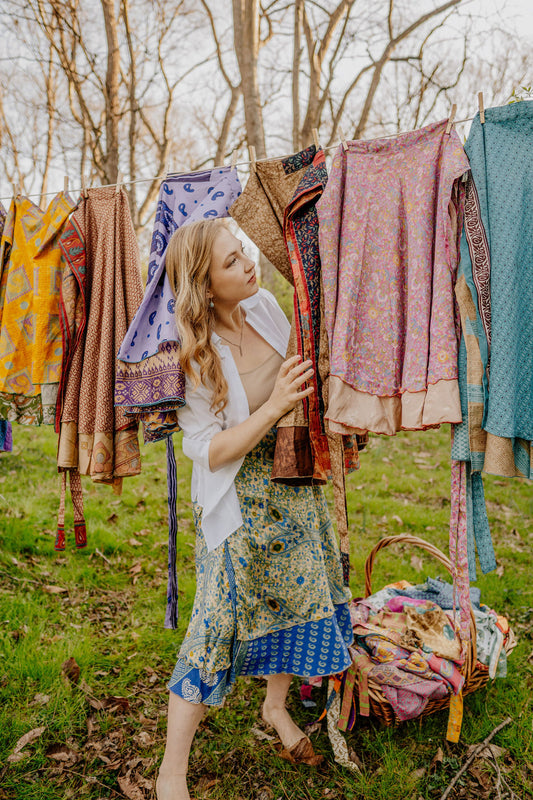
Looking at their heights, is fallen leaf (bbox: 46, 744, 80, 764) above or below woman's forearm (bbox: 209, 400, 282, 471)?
below

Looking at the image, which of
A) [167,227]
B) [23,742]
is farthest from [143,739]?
[167,227]

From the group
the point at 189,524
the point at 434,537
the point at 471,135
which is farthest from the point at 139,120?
the point at 471,135

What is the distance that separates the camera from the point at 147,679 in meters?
2.80

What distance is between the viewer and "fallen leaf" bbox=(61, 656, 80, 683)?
2.72 m

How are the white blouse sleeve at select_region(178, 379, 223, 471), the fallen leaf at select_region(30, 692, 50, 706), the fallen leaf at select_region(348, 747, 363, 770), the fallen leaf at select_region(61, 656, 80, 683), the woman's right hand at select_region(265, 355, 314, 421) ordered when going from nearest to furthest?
the woman's right hand at select_region(265, 355, 314, 421)
the white blouse sleeve at select_region(178, 379, 223, 471)
the fallen leaf at select_region(348, 747, 363, 770)
the fallen leaf at select_region(30, 692, 50, 706)
the fallen leaf at select_region(61, 656, 80, 683)

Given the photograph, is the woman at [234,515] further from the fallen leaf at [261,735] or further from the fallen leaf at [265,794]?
the fallen leaf at [261,735]

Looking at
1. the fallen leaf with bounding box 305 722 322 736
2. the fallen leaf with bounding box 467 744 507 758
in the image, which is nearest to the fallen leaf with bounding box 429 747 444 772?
the fallen leaf with bounding box 467 744 507 758

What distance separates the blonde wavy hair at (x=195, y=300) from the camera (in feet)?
6.31

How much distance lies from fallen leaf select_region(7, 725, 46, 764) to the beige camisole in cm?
171

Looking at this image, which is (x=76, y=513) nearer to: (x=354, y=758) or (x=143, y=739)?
(x=143, y=739)

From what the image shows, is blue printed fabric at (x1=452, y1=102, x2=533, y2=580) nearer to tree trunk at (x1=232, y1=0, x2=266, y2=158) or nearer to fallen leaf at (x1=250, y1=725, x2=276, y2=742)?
fallen leaf at (x1=250, y1=725, x2=276, y2=742)

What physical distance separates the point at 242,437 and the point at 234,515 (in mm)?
313

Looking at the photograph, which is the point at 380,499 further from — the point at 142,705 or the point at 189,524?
the point at 142,705

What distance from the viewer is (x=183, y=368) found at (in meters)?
1.91
